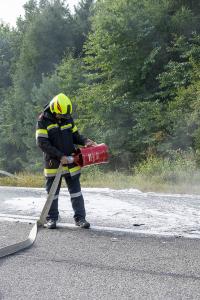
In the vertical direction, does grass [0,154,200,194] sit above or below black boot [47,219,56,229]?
below

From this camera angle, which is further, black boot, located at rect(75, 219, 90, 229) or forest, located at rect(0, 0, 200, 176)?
forest, located at rect(0, 0, 200, 176)

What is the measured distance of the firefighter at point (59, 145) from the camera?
5.92 metres

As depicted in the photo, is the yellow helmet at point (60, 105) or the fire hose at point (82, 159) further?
the fire hose at point (82, 159)

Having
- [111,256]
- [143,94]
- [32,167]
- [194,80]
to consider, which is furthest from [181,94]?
[32,167]

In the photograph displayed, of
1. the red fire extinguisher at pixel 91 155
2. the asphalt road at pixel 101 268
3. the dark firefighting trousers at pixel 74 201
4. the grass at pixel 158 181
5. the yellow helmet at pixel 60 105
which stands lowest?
the grass at pixel 158 181

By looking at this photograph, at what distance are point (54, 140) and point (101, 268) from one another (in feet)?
7.06

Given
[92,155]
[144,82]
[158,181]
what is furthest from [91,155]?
[144,82]

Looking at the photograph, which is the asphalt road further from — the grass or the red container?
the grass

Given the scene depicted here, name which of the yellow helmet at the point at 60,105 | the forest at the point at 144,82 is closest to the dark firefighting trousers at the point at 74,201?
the yellow helmet at the point at 60,105

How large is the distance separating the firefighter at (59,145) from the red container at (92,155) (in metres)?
0.16

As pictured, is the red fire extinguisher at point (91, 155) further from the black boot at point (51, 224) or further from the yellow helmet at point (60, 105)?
the black boot at point (51, 224)

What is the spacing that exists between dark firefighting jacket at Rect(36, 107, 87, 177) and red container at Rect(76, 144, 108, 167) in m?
0.17

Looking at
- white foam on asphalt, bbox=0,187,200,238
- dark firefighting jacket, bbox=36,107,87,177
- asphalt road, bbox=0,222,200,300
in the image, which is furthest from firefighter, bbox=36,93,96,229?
asphalt road, bbox=0,222,200,300

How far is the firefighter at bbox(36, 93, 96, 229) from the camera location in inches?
233
